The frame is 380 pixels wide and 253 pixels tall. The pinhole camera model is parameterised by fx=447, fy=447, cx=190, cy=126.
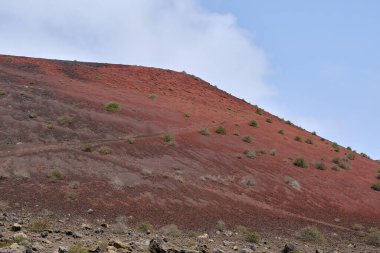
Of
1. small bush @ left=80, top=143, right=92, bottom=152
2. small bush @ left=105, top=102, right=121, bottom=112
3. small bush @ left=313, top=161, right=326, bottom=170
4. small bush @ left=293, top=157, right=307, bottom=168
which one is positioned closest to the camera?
small bush @ left=80, top=143, right=92, bottom=152

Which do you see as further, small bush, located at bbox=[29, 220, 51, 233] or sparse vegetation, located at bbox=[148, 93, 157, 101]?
sparse vegetation, located at bbox=[148, 93, 157, 101]

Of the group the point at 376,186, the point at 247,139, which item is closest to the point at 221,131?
the point at 247,139

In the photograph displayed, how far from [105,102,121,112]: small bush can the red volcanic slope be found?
463 mm

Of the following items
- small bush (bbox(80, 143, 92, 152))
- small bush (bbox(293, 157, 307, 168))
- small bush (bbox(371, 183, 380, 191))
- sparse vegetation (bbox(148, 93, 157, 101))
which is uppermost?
sparse vegetation (bbox(148, 93, 157, 101))

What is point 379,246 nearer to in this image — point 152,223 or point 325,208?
point 325,208

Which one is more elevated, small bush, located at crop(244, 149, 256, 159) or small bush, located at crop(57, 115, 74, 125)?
small bush, located at crop(244, 149, 256, 159)

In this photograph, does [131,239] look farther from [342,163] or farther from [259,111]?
[259,111]

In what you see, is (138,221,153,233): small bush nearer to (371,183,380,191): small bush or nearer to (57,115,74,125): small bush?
(57,115,74,125): small bush

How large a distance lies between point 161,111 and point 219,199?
45.7 ft

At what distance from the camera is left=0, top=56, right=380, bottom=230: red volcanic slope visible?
19.1 meters

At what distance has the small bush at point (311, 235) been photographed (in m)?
18.7

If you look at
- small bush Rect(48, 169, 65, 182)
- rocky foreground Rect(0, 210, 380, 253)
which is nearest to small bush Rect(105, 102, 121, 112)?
small bush Rect(48, 169, 65, 182)

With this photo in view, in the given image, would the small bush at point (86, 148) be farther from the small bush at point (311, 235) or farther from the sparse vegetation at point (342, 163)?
the sparse vegetation at point (342, 163)

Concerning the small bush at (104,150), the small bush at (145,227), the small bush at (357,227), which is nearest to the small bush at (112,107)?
the small bush at (104,150)
